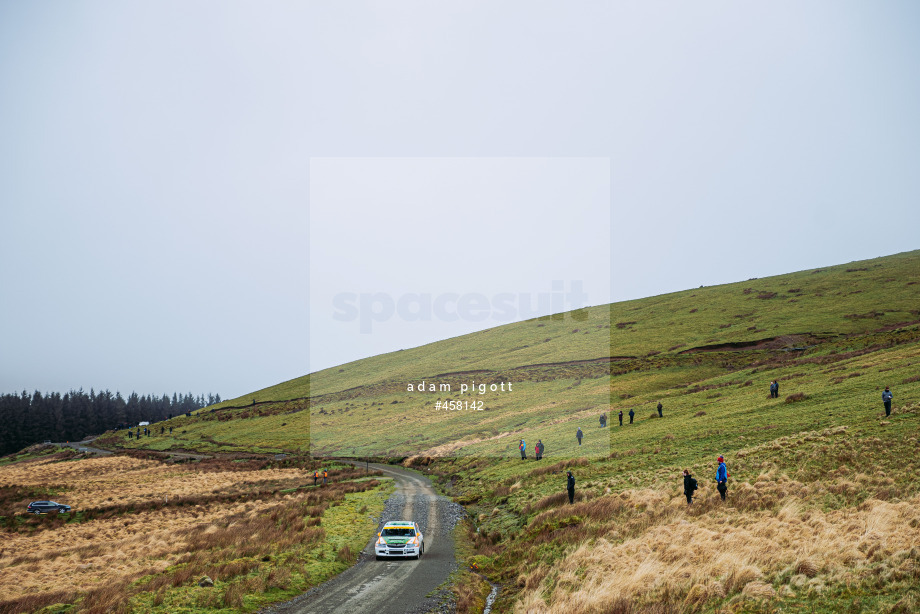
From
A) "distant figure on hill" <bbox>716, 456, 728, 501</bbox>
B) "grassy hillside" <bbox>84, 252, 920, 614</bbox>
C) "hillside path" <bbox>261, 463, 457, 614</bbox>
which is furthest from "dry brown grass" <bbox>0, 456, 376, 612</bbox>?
"distant figure on hill" <bbox>716, 456, 728, 501</bbox>

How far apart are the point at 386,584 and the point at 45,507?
47.0 metres

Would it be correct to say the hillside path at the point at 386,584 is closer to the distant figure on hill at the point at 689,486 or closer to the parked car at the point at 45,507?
the distant figure on hill at the point at 689,486

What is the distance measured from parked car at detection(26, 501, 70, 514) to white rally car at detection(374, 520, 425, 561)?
4097 cm

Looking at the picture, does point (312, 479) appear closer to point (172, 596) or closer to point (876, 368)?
point (172, 596)

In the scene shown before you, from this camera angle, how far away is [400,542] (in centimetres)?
2595

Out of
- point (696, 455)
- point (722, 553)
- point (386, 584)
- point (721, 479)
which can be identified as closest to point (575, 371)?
point (696, 455)

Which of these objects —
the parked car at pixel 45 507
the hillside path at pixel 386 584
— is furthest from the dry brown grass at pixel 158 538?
the parked car at pixel 45 507

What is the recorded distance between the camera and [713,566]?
1647 cm

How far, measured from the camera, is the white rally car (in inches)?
1016

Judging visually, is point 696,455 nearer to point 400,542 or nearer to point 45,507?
point 400,542

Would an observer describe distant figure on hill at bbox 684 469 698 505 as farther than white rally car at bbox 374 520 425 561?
No

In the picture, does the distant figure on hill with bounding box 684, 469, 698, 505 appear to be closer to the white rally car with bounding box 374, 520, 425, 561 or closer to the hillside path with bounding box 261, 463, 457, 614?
the hillside path with bounding box 261, 463, 457, 614

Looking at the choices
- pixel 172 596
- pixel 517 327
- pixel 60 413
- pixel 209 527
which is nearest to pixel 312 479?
pixel 209 527

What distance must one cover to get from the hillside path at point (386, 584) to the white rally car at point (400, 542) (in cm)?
38
